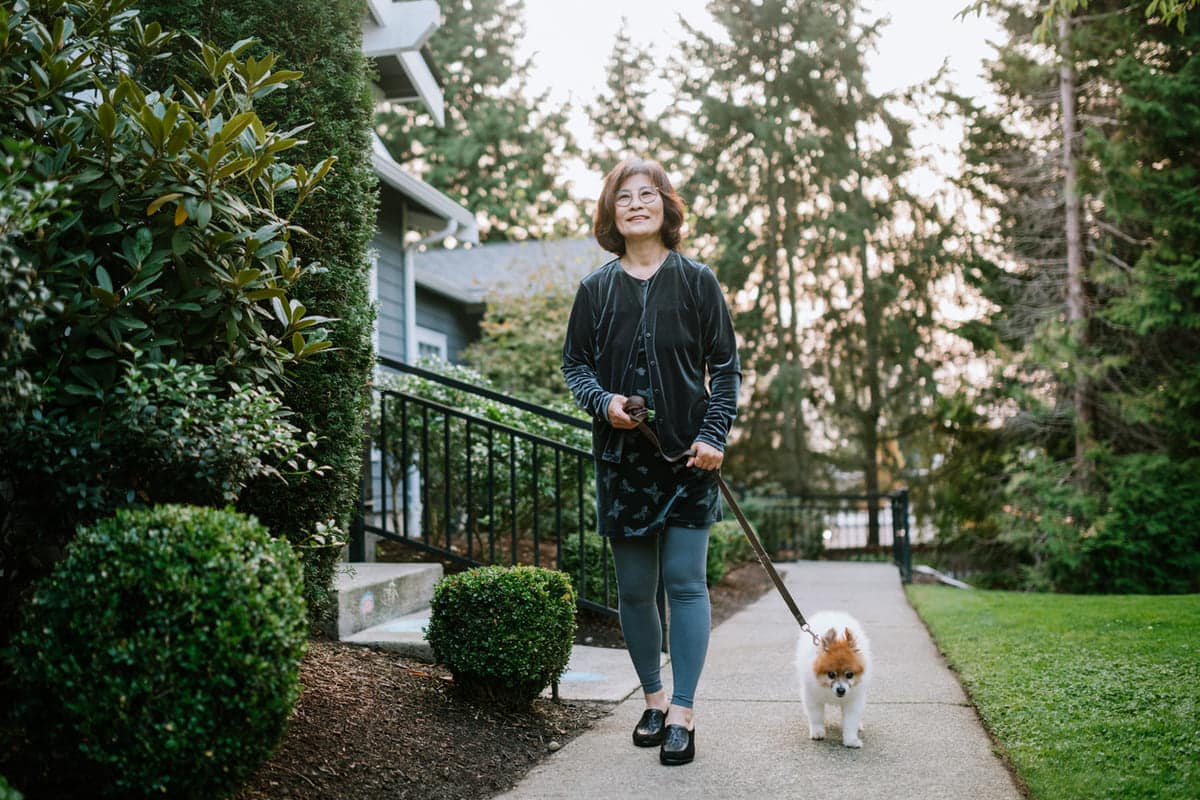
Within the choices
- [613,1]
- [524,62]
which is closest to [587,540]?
[613,1]

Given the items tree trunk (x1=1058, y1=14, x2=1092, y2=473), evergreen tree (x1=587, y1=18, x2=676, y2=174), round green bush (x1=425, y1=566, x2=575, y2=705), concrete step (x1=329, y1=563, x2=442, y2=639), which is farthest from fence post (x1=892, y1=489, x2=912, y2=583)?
evergreen tree (x1=587, y1=18, x2=676, y2=174)

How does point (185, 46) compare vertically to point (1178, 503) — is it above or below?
above

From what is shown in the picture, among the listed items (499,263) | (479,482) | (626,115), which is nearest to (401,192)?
(479,482)

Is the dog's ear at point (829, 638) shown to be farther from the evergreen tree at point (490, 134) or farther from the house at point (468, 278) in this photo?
the evergreen tree at point (490, 134)

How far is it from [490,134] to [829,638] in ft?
74.5

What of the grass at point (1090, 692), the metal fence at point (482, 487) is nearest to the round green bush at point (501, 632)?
the metal fence at point (482, 487)

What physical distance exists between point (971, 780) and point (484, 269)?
14368 mm

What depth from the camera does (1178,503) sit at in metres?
10.0

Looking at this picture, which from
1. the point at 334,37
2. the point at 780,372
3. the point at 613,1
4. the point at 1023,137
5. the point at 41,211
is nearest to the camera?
the point at 41,211

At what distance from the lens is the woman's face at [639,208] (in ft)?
10.4

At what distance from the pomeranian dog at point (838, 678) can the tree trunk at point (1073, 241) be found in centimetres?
908

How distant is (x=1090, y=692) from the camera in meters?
3.54

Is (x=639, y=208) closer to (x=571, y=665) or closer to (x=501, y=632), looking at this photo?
(x=501, y=632)

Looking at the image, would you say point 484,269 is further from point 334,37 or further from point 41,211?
point 41,211
